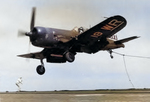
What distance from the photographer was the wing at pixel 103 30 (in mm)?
20594

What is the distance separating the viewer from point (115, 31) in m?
22.8

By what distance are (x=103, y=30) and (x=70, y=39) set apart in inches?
132

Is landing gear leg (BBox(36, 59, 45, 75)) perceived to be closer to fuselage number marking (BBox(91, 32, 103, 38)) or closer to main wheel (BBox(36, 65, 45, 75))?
main wheel (BBox(36, 65, 45, 75))

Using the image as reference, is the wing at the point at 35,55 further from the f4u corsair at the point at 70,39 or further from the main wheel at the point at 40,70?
the main wheel at the point at 40,70

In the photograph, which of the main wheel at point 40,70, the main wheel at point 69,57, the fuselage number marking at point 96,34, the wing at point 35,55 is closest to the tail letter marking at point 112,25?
the fuselage number marking at point 96,34

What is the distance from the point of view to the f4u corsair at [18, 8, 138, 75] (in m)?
21.3

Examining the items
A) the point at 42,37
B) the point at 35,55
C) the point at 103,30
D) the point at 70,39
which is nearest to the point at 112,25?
the point at 103,30

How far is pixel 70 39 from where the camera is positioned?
22.8 m

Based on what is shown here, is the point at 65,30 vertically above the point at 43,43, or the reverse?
the point at 65,30

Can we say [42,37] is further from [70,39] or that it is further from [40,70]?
[40,70]

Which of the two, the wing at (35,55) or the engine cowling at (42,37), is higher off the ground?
the engine cowling at (42,37)

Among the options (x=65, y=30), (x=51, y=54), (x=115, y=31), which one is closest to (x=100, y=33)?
(x=115, y=31)

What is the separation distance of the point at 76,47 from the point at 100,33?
113 inches

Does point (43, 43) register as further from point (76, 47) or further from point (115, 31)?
point (115, 31)
